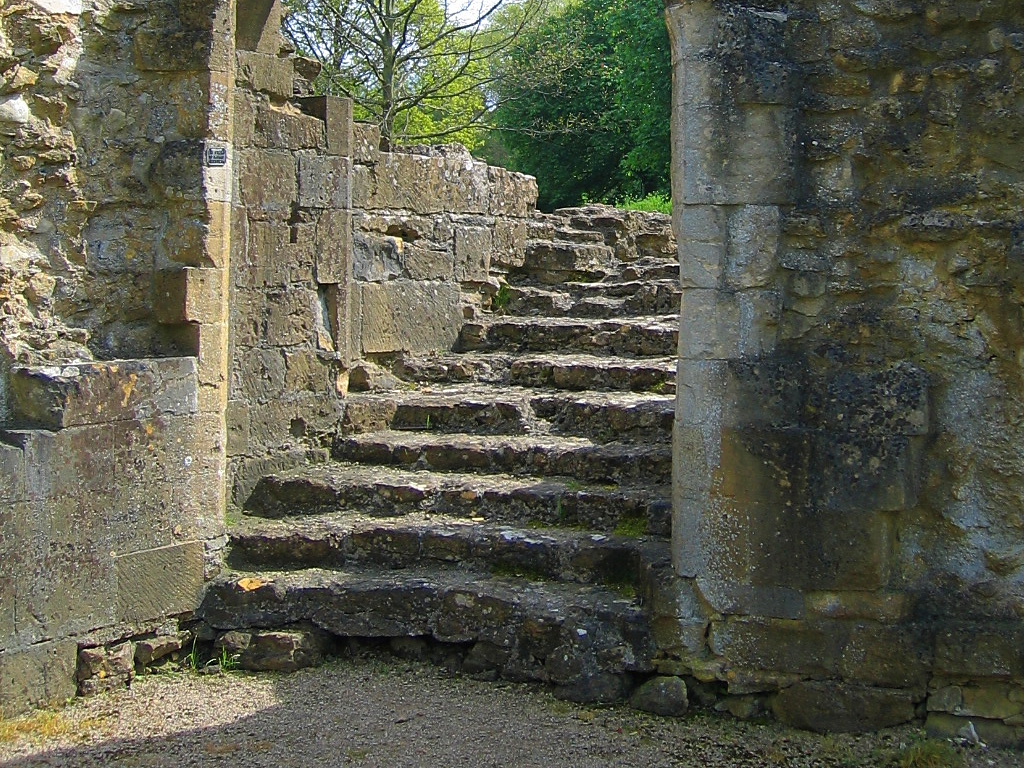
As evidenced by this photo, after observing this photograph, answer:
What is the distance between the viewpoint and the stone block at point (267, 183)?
617 cm

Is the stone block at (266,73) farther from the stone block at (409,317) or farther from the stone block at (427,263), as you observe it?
the stone block at (427,263)

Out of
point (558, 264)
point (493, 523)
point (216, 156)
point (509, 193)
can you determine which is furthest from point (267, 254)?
point (558, 264)

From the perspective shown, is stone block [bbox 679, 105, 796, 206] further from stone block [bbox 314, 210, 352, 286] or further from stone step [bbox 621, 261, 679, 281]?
stone step [bbox 621, 261, 679, 281]

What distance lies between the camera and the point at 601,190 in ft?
66.4

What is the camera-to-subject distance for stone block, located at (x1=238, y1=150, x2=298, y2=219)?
6168 millimetres

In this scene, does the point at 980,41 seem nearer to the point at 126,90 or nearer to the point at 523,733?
the point at 523,733

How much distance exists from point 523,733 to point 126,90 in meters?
3.35

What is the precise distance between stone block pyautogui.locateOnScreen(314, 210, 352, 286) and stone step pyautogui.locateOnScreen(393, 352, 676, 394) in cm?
90

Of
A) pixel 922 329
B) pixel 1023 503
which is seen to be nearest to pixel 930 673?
pixel 1023 503

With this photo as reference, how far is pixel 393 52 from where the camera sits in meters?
15.6

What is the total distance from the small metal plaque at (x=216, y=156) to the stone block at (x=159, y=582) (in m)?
1.77

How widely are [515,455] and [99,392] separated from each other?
207 cm

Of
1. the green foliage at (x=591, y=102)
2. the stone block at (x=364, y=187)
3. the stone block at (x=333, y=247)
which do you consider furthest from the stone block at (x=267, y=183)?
the green foliage at (x=591, y=102)

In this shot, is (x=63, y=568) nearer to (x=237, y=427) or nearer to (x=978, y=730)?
(x=237, y=427)
